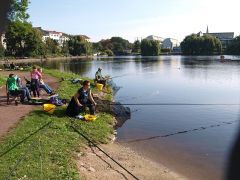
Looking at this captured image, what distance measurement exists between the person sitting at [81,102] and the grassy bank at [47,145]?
1.44 feet

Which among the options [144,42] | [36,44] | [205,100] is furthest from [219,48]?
[205,100]

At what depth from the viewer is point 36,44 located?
355 feet

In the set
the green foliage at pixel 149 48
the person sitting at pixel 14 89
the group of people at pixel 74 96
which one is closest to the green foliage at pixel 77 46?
the green foliage at pixel 149 48

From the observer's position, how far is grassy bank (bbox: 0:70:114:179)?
7.75 m

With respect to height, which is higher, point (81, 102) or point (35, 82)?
point (35, 82)

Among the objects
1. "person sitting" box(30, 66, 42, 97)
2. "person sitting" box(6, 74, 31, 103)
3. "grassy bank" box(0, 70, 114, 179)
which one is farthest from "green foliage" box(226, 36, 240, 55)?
"grassy bank" box(0, 70, 114, 179)

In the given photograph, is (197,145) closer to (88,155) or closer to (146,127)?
(146,127)

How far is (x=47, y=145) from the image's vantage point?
31.7 feet

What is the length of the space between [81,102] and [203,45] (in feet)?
467

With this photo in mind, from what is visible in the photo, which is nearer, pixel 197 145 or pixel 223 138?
pixel 197 145

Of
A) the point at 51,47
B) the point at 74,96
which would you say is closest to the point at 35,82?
the point at 74,96

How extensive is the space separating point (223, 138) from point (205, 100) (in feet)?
39.3

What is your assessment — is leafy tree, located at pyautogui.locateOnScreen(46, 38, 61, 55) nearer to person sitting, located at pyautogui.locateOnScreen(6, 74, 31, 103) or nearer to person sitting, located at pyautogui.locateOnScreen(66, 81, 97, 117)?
person sitting, located at pyautogui.locateOnScreen(6, 74, 31, 103)

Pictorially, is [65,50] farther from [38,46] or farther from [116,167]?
[116,167]
